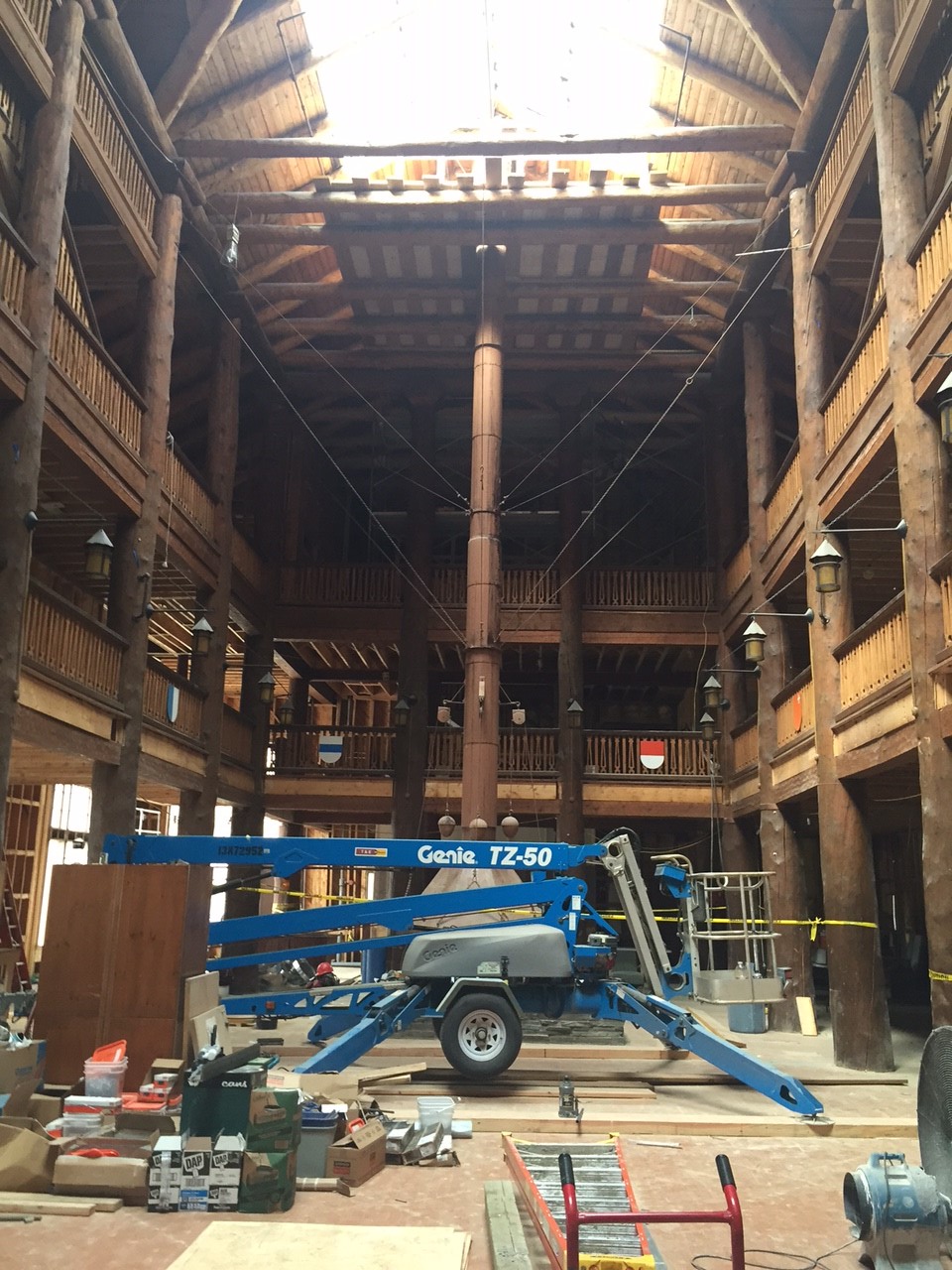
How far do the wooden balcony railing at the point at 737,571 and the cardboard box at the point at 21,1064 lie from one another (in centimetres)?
1503

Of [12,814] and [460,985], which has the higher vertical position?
[12,814]

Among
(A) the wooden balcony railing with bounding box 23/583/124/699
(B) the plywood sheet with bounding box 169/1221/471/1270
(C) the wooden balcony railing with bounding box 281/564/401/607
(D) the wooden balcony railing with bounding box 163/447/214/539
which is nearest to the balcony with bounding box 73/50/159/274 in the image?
(D) the wooden balcony railing with bounding box 163/447/214/539

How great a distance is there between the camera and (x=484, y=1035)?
9969 millimetres

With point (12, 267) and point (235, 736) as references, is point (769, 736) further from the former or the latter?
point (12, 267)

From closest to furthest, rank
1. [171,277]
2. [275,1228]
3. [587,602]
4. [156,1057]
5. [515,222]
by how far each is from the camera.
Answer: [275,1228], [156,1057], [171,277], [515,222], [587,602]

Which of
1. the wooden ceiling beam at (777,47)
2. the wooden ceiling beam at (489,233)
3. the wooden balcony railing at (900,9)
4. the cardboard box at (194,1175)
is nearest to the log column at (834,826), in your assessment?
the wooden ceiling beam at (777,47)

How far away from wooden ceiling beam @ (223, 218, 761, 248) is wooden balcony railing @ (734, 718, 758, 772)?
29.2ft

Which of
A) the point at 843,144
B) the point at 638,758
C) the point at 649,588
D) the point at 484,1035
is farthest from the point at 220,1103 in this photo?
the point at 649,588

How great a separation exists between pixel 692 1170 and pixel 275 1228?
3242 mm

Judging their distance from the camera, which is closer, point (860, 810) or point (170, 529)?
point (860, 810)

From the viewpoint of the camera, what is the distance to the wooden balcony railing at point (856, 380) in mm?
12156

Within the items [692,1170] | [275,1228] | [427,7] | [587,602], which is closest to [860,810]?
[692,1170]

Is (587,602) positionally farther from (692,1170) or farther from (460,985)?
(692,1170)

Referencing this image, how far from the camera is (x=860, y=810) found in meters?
12.9
